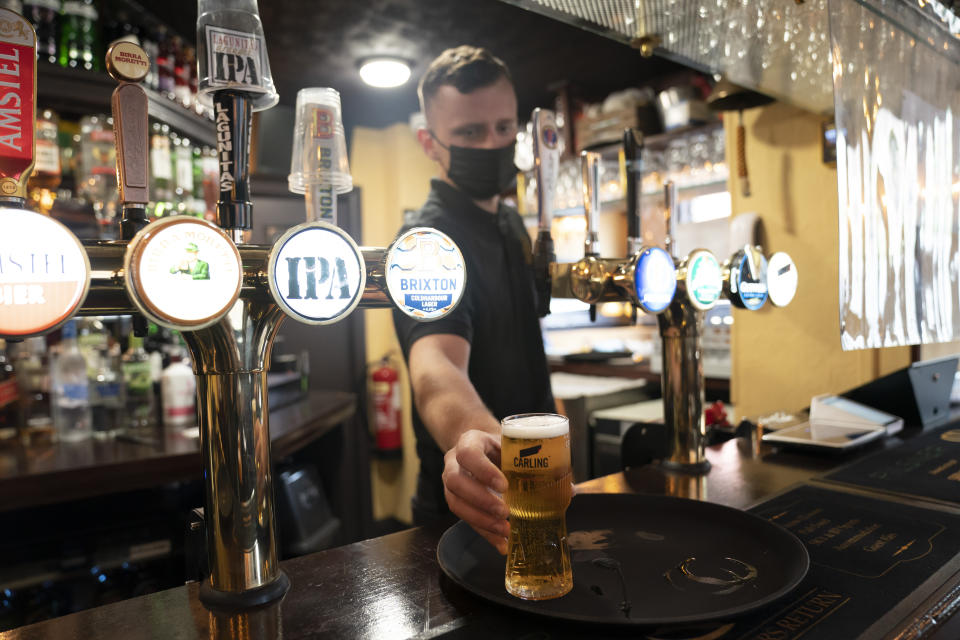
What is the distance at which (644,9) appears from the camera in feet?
4.09

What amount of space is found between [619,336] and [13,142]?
450 cm

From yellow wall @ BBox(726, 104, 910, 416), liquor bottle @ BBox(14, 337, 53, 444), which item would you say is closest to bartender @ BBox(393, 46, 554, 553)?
yellow wall @ BBox(726, 104, 910, 416)

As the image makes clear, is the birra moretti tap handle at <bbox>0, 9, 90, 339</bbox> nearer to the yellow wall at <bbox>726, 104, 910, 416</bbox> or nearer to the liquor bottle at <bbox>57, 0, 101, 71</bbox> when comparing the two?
the liquor bottle at <bbox>57, 0, 101, 71</bbox>

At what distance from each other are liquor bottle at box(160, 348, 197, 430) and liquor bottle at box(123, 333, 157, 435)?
5cm

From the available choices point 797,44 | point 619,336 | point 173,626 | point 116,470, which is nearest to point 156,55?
point 116,470

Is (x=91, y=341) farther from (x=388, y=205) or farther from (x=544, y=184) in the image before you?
(x=388, y=205)

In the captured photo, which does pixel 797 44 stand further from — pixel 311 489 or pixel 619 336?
pixel 619 336

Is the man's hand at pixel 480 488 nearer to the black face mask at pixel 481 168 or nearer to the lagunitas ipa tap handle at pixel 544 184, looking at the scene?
the lagunitas ipa tap handle at pixel 544 184

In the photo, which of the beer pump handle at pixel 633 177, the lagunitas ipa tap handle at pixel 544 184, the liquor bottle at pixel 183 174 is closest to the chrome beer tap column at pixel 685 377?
the beer pump handle at pixel 633 177

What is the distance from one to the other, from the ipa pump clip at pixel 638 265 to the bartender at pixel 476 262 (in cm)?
22

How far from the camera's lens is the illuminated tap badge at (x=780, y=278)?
4.39 feet

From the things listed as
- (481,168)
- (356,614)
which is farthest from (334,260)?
(481,168)

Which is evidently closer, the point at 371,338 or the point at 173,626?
the point at 173,626

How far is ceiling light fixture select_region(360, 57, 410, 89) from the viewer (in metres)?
3.58
